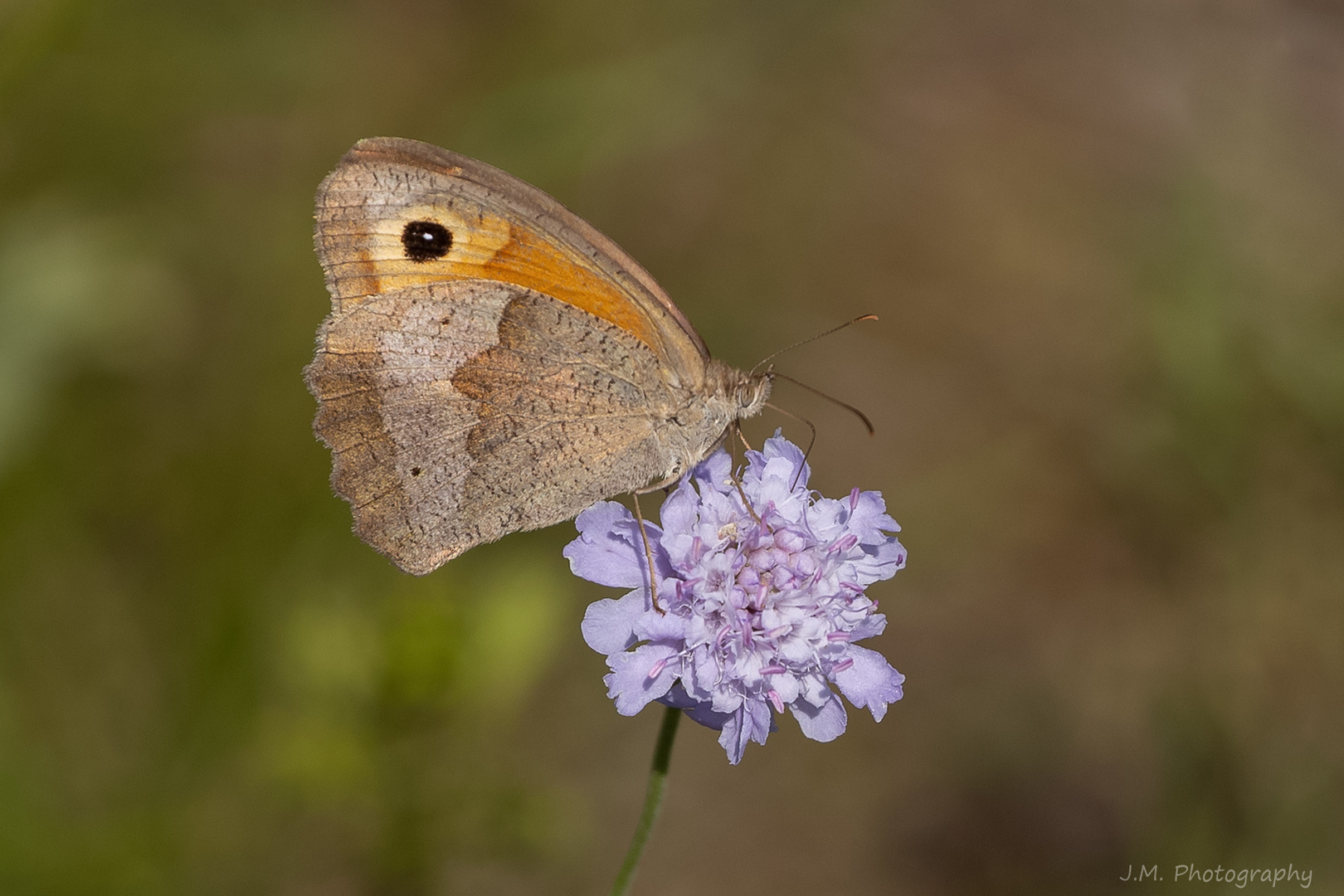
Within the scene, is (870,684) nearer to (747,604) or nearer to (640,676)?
(747,604)

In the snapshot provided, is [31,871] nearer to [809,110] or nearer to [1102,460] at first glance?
[1102,460]

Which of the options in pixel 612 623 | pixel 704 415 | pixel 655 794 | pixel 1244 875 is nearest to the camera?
pixel 655 794

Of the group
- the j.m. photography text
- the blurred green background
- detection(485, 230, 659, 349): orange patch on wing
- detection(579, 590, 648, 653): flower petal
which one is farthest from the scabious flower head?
the j.m. photography text

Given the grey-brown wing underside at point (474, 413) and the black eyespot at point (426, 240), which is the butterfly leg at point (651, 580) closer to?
the grey-brown wing underside at point (474, 413)

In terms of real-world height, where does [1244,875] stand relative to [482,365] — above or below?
below

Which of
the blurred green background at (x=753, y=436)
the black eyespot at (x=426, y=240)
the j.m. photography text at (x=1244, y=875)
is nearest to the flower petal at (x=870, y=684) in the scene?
the blurred green background at (x=753, y=436)

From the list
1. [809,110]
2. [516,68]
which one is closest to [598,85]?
[516,68]

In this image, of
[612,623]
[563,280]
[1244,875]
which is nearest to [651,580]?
[612,623]

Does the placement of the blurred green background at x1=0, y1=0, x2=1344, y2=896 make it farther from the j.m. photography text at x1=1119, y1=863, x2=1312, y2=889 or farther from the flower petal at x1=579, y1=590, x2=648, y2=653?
the flower petal at x1=579, y1=590, x2=648, y2=653
